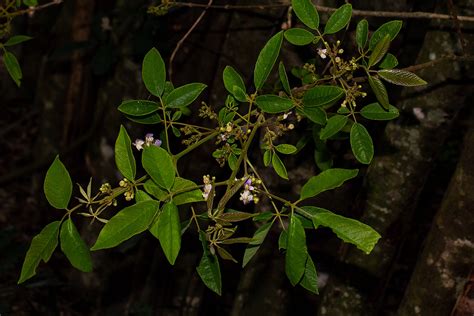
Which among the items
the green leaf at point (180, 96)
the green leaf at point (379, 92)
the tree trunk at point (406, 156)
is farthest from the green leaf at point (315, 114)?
the tree trunk at point (406, 156)

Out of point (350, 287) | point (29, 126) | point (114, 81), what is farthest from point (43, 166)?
point (350, 287)

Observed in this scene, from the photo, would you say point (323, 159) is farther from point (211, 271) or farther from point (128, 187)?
point (128, 187)

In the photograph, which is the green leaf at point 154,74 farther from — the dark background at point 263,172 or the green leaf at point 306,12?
the dark background at point 263,172

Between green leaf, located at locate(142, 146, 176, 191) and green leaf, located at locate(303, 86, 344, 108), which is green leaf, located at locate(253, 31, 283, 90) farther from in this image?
green leaf, located at locate(142, 146, 176, 191)

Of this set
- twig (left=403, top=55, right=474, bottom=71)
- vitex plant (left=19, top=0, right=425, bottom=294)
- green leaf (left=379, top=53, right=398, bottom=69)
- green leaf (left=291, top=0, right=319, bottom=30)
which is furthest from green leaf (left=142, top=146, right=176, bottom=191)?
twig (left=403, top=55, right=474, bottom=71)

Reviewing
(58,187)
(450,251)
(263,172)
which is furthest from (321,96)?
(263,172)

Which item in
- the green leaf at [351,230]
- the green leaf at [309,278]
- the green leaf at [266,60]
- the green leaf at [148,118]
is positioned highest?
the green leaf at [266,60]

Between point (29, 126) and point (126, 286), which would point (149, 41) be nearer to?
point (126, 286)
